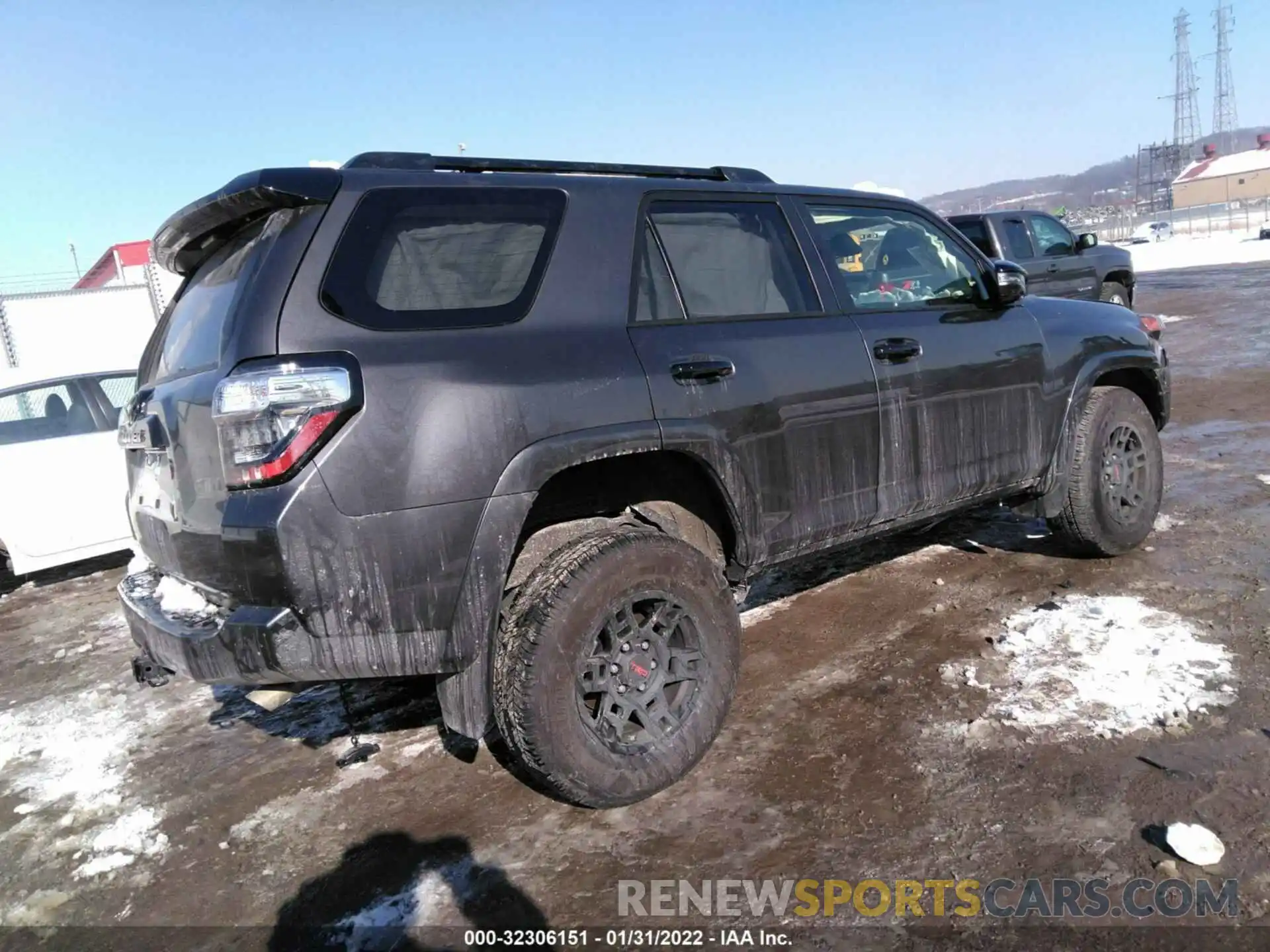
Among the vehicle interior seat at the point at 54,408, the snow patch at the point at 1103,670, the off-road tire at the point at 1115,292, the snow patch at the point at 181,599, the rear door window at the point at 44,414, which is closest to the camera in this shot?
the snow patch at the point at 181,599

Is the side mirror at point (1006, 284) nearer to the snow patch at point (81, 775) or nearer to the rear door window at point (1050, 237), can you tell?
the snow patch at point (81, 775)

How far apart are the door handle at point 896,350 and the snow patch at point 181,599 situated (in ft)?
8.21

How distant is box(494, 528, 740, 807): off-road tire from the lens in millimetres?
2604

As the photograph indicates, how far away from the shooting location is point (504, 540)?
2.52 meters

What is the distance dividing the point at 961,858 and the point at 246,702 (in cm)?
316

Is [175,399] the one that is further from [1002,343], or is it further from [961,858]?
[1002,343]

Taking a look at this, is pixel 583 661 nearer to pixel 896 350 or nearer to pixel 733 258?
pixel 733 258

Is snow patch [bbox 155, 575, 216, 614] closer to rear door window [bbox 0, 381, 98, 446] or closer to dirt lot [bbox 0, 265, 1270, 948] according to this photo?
dirt lot [bbox 0, 265, 1270, 948]

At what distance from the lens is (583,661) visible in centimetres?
269

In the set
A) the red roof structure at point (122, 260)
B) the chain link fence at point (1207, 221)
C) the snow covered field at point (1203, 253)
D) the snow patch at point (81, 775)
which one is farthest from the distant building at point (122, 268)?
the chain link fence at point (1207, 221)

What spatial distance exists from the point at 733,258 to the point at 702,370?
0.60m

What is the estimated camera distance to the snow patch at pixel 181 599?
8.73 feet

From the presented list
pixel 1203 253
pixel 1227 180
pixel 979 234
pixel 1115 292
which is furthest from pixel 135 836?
pixel 1227 180

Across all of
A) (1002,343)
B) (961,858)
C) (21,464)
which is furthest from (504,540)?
(21,464)
